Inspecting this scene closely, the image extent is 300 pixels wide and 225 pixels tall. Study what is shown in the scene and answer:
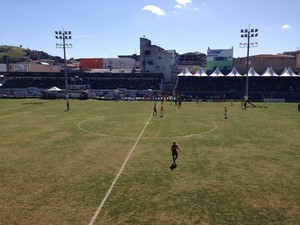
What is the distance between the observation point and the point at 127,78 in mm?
89375

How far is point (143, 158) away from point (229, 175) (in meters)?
6.42

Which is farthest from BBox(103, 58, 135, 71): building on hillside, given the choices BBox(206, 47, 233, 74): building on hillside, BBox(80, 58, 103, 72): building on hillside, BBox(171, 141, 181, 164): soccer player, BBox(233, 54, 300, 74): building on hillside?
BBox(171, 141, 181, 164): soccer player

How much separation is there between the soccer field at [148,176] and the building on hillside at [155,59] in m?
69.0

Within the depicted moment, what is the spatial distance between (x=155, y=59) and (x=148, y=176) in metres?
85.2

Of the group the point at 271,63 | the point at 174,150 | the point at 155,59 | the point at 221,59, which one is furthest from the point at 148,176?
the point at 221,59

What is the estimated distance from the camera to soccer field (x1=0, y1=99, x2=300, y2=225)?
1245cm

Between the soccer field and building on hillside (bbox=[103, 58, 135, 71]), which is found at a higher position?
building on hillside (bbox=[103, 58, 135, 71])

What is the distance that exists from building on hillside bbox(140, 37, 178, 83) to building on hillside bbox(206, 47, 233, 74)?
13880 millimetres

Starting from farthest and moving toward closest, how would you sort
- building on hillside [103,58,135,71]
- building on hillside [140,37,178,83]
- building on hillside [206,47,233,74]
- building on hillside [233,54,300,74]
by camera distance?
building on hillside [103,58,135,71], building on hillside [206,47,233,74], building on hillside [140,37,178,83], building on hillside [233,54,300,74]

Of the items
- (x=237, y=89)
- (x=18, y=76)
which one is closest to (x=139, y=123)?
(x=237, y=89)

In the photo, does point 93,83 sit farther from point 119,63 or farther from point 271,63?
point 271,63

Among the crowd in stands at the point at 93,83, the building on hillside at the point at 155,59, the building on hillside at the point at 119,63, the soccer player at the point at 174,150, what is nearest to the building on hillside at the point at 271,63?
the building on hillside at the point at 155,59

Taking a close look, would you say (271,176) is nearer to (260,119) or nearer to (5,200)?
(5,200)

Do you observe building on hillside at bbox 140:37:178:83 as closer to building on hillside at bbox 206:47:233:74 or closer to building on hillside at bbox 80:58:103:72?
building on hillside at bbox 206:47:233:74
